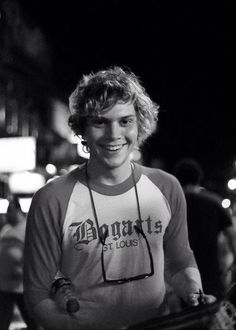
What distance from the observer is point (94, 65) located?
2002 inches

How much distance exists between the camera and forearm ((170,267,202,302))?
3006 millimetres

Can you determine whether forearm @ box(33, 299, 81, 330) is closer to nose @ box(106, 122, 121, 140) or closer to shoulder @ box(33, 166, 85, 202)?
shoulder @ box(33, 166, 85, 202)

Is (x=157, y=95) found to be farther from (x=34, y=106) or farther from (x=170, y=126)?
(x=34, y=106)

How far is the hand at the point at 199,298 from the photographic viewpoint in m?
2.75

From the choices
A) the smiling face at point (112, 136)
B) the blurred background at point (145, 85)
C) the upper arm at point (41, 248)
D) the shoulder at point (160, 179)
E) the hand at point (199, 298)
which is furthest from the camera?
the blurred background at point (145, 85)

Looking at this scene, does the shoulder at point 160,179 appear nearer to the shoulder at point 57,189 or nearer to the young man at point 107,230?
the young man at point 107,230

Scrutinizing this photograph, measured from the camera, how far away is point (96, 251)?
2.93 metres

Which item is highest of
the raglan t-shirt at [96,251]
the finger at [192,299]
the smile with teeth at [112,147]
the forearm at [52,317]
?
the smile with teeth at [112,147]

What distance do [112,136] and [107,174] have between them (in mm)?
203

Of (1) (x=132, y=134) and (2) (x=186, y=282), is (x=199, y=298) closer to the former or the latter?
(2) (x=186, y=282)

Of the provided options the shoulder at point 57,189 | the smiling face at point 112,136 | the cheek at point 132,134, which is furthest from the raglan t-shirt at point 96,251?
the cheek at point 132,134

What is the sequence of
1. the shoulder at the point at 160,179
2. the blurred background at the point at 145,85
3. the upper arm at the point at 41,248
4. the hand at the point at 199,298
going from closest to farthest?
the hand at the point at 199,298, the upper arm at the point at 41,248, the shoulder at the point at 160,179, the blurred background at the point at 145,85

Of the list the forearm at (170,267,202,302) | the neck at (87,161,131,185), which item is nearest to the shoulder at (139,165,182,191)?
the neck at (87,161,131,185)

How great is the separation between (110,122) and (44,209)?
0.45 metres
